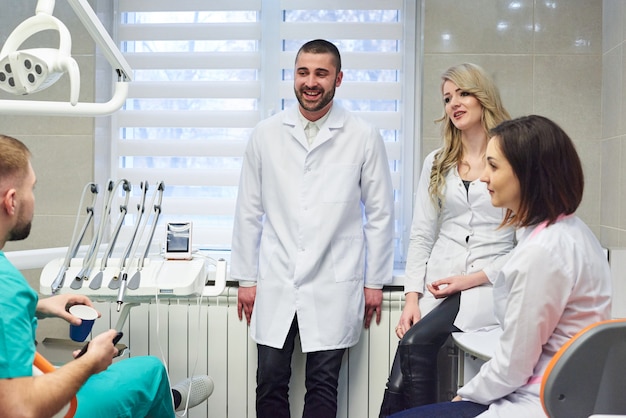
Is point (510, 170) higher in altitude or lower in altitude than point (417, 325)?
higher

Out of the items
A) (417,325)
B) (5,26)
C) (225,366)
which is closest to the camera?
(417,325)

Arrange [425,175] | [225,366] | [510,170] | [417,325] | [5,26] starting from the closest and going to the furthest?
[510,170] → [417,325] → [425,175] → [225,366] → [5,26]

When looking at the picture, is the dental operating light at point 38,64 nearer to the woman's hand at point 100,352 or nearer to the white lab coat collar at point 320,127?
the woman's hand at point 100,352

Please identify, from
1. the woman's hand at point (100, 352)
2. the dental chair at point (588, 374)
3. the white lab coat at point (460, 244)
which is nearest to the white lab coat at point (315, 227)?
the white lab coat at point (460, 244)

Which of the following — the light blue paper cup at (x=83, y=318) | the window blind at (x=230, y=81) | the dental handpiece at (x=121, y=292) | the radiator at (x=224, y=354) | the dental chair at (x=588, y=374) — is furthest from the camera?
the window blind at (x=230, y=81)

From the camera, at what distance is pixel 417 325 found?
228 centimetres

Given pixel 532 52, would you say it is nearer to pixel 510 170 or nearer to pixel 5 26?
pixel 510 170

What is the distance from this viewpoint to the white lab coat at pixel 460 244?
2.26 metres

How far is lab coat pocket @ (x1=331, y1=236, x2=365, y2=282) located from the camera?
8.40 feet

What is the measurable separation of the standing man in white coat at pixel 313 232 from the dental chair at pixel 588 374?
1.26 m

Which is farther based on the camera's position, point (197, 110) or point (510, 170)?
point (197, 110)

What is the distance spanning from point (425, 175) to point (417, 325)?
0.53m

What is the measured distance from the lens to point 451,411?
63.7 inches

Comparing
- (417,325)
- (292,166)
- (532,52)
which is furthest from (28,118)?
(532,52)
